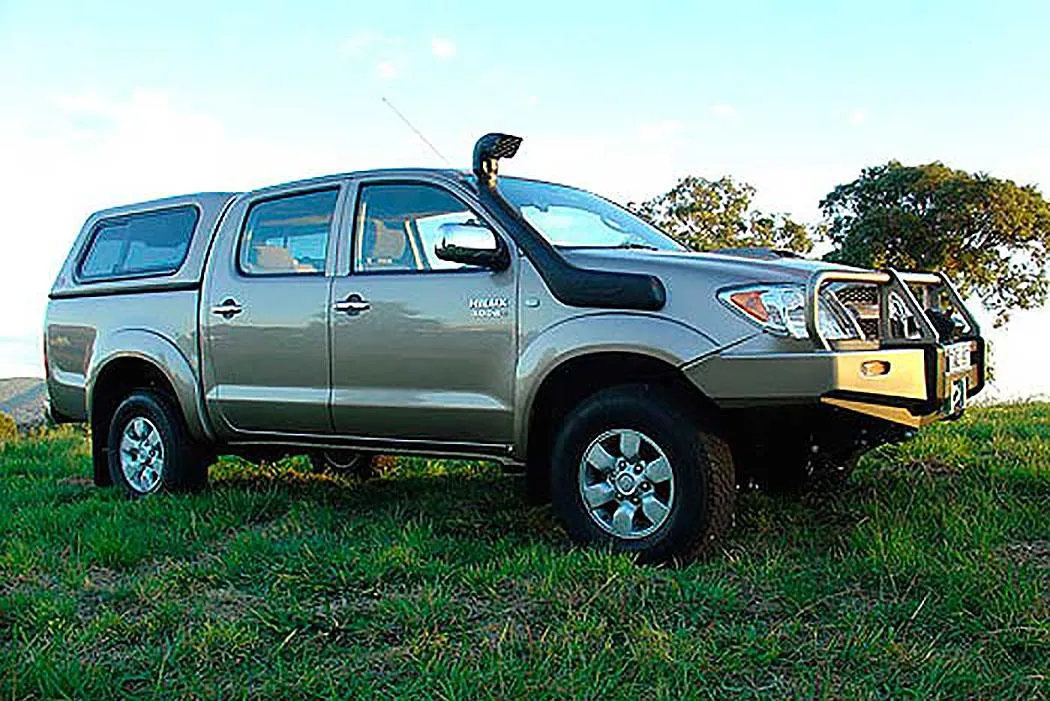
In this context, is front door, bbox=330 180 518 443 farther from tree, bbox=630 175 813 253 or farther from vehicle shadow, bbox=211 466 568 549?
tree, bbox=630 175 813 253

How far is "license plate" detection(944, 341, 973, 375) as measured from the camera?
16.9ft

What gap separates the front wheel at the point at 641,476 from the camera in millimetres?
4730

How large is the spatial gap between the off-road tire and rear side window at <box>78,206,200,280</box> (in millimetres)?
809

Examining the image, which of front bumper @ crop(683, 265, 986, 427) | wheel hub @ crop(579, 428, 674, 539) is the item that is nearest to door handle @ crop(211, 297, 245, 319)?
wheel hub @ crop(579, 428, 674, 539)

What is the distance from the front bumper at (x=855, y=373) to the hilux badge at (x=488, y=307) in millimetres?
980

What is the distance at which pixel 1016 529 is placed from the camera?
17.3 ft

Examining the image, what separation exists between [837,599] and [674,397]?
1.12 m

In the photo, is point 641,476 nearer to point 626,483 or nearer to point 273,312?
point 626,483

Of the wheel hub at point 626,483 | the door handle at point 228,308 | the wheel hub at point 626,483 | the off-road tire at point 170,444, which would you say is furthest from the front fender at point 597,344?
the off-road tire at point 170,444

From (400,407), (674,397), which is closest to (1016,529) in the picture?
(674,397)

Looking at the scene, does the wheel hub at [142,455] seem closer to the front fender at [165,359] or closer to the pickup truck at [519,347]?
the pickup truck at [519,347]

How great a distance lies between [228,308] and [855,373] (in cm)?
359

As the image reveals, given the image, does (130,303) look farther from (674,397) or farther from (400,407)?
(674,397)

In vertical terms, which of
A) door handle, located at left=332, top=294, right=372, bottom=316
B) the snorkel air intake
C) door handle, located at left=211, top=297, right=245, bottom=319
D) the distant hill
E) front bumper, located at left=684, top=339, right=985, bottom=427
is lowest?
the distant hill
